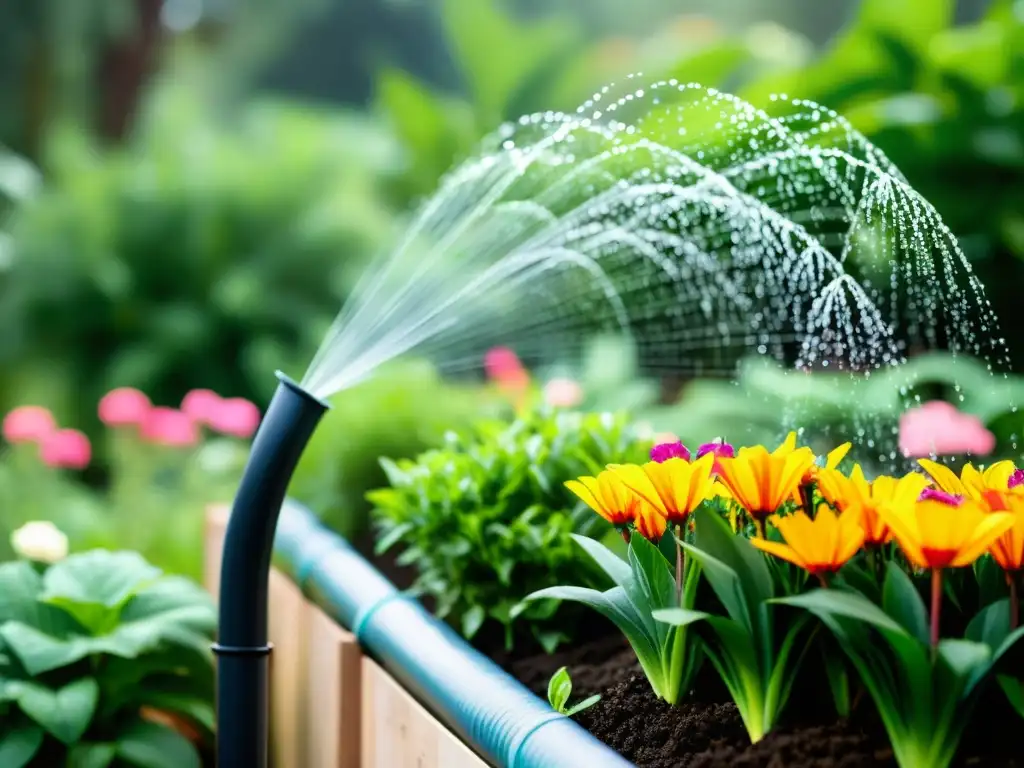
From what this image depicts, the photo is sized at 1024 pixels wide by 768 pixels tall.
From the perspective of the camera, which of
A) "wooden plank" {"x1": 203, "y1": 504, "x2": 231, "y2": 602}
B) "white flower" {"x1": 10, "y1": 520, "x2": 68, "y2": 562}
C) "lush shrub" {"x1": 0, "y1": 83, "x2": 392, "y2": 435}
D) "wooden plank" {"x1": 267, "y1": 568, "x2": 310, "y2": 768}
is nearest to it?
"wooden plank" {"x1": 267, "y1": 568, "x2": 310, "y2": 768}

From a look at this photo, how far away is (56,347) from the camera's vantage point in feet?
21.9

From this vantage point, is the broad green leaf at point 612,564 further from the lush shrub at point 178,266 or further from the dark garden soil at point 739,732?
the lush shrub at point 178,266

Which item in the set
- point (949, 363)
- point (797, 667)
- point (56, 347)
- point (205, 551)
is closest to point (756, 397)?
point (949, 363)

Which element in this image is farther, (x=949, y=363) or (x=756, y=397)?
(x=756, y=397)

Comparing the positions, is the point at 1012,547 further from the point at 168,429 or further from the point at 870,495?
the point at 168,429

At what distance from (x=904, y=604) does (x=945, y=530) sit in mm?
125

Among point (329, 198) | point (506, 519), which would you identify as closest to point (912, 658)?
point (506, 519)

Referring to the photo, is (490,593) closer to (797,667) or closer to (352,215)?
(797,667)

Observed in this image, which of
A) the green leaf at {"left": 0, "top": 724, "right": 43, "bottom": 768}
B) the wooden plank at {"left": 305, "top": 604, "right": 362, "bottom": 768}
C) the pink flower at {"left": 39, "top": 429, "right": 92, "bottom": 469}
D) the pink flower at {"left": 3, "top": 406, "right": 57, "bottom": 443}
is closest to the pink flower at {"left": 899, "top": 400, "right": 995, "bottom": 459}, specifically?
the wooden plank at {"left": 305, "top": 604, "right": 362, "bottom": 768}

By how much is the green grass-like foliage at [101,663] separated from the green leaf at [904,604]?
5.25ft

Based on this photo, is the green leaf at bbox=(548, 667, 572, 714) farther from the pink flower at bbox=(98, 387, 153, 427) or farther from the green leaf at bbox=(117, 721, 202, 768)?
the pink flower at bbox=(98, 387, 153, 427)

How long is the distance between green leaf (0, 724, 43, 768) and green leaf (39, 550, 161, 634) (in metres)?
0.24

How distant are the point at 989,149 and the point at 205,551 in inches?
135

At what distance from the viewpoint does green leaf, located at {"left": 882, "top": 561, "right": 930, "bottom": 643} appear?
1184 millimetres
